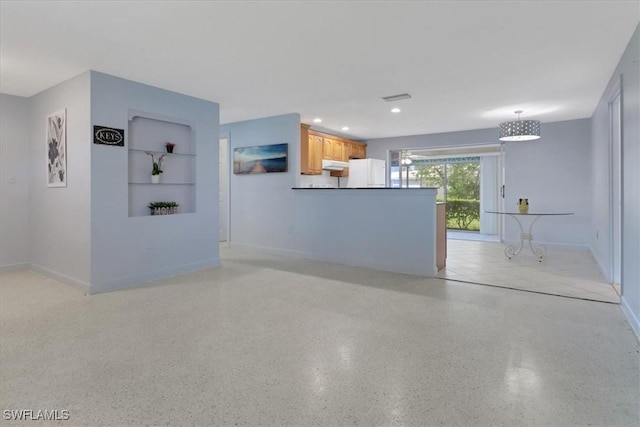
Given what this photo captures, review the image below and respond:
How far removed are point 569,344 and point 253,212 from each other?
5025 millimetres

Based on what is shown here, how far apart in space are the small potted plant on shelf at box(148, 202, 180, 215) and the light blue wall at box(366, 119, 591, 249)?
240 inches

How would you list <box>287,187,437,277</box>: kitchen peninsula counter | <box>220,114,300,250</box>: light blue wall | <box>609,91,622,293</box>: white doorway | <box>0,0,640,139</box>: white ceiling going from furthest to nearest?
<box>220,114,300,250</box>: light blue wall, <box>287,187,437,277</box>: kitchen peninsula counter, <box>609,91,622,293</box>: white doorway, <box>0,0,640,139</box>: white ceiling

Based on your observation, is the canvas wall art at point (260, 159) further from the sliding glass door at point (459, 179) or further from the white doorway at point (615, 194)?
the white doorway at point (615, 194)

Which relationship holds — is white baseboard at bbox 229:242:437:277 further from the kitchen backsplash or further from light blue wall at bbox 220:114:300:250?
the kitchen backsplash

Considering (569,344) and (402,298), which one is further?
(402,298)

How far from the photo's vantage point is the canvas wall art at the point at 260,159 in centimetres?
591

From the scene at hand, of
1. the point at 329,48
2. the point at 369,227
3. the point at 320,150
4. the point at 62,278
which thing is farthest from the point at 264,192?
the point at 329,48

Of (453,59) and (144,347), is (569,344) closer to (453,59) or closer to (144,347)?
(453,59)

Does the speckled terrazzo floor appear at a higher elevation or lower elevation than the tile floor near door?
lower

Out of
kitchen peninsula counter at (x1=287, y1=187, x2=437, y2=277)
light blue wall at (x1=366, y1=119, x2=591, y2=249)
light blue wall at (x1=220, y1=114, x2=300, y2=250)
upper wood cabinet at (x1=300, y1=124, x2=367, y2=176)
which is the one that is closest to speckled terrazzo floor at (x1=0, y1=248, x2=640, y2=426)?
kitchen peninsula counter at (x1=287, y1=187, x2=437, y2=277)

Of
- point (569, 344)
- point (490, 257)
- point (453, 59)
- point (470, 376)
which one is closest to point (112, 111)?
point (453, 59)

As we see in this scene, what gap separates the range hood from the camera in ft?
23.0

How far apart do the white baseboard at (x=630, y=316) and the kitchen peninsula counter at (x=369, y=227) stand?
1882 mm

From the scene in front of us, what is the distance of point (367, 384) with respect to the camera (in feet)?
6.49
